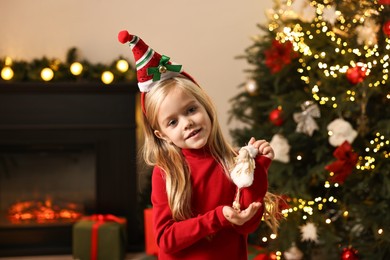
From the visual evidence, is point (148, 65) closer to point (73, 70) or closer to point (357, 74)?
point (357, 74)

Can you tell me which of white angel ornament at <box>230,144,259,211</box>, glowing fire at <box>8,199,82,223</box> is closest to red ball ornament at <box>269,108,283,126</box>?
glowing fire at <box>8,199,82,223</box>

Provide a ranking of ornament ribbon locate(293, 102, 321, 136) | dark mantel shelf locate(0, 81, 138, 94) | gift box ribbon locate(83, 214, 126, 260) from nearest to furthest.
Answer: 1. ornament ribbon locate(293, 102, 321, 136)
2. gift box ribbon locate(83, 214, 126, 260)
3. dark mantel shelf locate(0, 81, 138, 94)

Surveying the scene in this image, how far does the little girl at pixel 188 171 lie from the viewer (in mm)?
1595

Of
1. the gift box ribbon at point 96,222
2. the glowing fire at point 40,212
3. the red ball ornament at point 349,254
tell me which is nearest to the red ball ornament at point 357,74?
the red ball ornament at point 349,254

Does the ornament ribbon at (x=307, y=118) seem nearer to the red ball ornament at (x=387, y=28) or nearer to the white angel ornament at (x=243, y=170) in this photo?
the red ball ornament at (x=387, y=28)

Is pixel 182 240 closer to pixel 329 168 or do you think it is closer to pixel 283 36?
pixel 329 168

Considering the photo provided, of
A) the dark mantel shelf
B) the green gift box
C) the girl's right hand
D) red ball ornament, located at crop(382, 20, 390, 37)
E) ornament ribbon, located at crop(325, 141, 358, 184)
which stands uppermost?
red ball ornament, located at crop(382, 20, 390, 37)

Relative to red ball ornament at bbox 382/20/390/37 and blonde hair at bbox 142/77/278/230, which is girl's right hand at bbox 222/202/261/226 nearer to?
blonde hair at bbox 142/77/278/230

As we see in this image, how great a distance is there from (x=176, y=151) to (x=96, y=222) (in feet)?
9.33

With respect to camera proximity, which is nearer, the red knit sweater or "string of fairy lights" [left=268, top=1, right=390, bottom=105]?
the red knit sweater

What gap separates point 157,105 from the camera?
163cm

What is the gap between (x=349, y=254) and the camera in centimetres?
335

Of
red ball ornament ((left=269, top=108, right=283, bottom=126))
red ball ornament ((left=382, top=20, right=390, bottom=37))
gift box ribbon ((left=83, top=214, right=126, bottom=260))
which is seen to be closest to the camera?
red ball ornament ((left=382, top=20, right=390, bottom=37))

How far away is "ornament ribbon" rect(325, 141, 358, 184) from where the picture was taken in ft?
10.6
